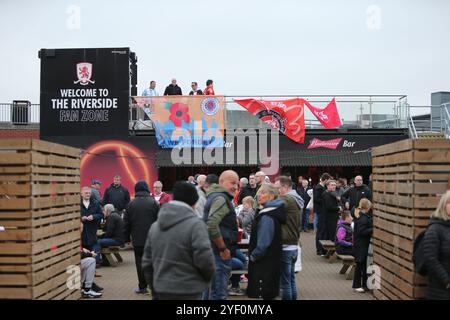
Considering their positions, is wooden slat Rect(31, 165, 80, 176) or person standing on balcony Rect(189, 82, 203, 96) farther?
person standing on balcony Rect(189, 82, 203, 96)

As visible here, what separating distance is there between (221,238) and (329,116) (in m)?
15.2

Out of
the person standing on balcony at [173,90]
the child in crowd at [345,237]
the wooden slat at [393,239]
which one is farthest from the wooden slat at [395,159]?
the person standing on balcony at [173,90]

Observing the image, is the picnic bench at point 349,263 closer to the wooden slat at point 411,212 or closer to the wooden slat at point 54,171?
the wooden slat at point 411,212

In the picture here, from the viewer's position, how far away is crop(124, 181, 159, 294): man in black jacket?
10.8 m

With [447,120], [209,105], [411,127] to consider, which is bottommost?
[411,127]

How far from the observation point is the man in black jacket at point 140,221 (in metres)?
10.8

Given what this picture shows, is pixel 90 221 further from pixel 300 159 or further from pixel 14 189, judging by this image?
pixel 300 159

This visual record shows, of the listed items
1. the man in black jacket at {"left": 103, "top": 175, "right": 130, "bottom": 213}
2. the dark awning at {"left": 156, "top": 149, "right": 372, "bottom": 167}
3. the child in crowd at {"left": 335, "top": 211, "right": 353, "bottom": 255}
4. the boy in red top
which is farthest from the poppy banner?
the child in crowd at {"left": 335, "top": 211, "right": 353, "bottom": 255}

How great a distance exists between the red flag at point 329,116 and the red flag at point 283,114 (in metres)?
0.53

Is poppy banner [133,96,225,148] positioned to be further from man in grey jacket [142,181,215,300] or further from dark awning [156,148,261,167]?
man in grey jacket [142,181,215,300]

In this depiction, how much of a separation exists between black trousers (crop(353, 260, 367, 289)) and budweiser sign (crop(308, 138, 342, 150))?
11.9 m

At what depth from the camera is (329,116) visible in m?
22.8

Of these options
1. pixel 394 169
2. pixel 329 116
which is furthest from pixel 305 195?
pixel 394 169
